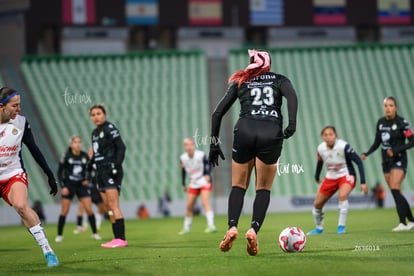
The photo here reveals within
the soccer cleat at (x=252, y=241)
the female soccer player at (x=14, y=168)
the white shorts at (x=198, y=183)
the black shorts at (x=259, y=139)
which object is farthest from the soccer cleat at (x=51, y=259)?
the white shorts at (x=198, y=183)

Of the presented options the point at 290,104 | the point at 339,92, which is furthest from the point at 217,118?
the point at 339,92

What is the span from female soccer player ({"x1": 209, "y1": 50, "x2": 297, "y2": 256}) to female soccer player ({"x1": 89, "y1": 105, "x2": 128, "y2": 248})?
400 cm

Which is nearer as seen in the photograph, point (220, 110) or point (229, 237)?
point (229, 237)

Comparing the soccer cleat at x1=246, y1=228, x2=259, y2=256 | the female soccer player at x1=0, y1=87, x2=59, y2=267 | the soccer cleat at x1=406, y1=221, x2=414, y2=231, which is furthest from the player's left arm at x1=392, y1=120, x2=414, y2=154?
the female soccer player at x1=0, y1=87, x2=59, y2=267

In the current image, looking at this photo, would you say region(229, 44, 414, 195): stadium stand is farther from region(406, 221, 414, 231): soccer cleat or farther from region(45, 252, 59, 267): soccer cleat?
region(45, 252, 59, 267): soccer cleat

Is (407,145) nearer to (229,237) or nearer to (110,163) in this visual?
(110,163)

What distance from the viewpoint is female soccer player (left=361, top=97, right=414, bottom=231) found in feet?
50.4

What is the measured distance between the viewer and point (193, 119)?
35.5m

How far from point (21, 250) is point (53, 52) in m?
25.8

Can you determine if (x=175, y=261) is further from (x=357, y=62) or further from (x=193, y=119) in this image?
(x=357, y=62)

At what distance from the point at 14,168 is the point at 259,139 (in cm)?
305

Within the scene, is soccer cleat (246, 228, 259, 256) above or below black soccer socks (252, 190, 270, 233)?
below

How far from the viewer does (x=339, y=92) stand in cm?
3766

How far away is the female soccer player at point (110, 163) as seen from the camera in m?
13.6
